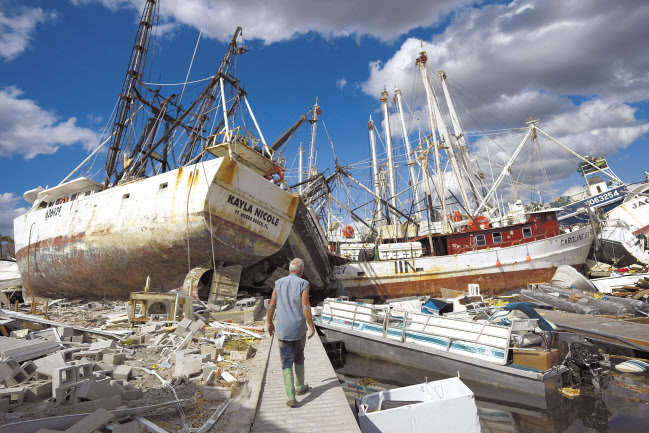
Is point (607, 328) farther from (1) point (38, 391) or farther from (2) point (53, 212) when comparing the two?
(2) point (53, 212)

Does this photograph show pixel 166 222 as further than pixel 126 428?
Yes

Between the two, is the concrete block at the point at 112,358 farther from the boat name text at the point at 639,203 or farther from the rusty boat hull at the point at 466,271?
the boat name text at the point at 639,203

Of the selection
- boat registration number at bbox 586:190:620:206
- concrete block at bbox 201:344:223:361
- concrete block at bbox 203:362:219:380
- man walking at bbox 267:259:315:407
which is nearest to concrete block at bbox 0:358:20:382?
concrete block at bbox 203:362:219:380

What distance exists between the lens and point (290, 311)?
4180 mm

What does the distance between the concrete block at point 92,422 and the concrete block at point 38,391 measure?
141cm

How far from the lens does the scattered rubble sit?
3461 mm

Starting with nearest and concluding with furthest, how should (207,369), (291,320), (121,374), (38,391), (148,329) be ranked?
1. (38,391)
2. (291,320)
3. (121,374)
4. (207,369)
5. (148,329)

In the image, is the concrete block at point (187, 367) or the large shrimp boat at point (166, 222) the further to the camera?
the large shrimp boat at point (166, 222)

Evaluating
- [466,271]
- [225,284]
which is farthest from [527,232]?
[225,284]

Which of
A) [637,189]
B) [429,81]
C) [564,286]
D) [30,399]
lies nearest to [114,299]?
[30,399]

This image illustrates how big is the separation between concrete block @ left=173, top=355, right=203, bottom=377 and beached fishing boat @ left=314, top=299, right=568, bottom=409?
5505 millimetres

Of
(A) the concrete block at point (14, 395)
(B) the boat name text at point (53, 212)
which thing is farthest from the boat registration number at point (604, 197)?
(B) the boat name text at point (53, 212)

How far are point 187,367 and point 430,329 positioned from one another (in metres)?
6.00

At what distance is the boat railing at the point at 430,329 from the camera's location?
7.40m
